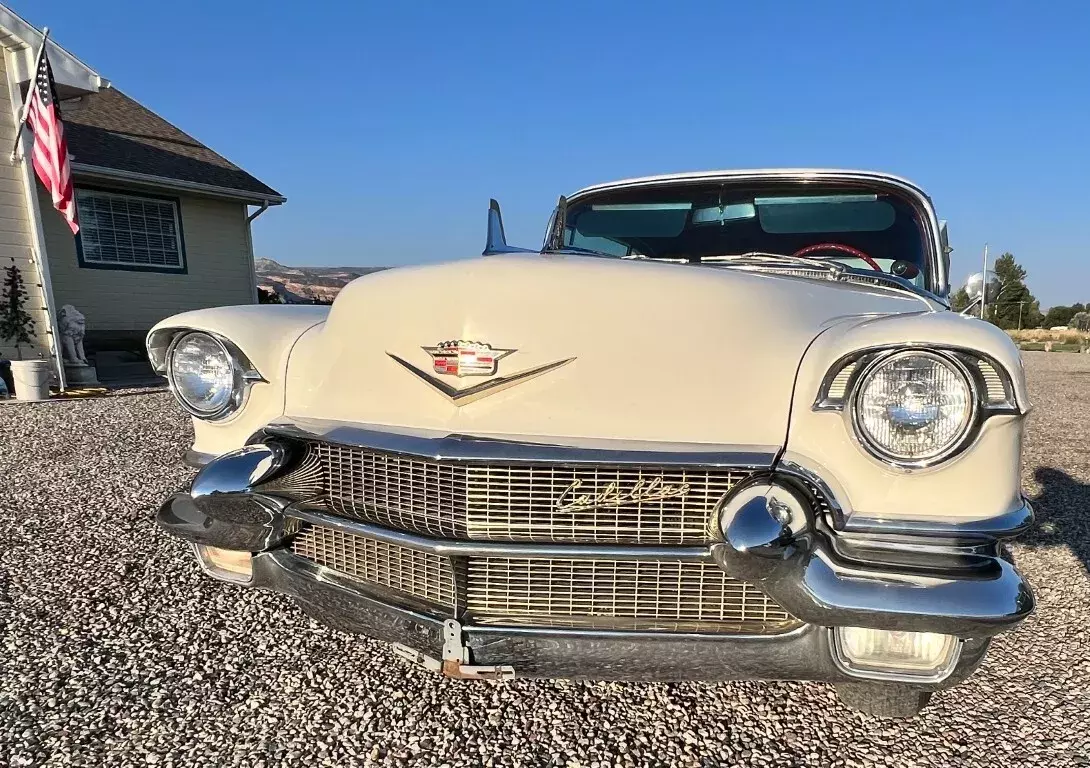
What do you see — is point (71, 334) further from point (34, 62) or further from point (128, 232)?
point (34, 62)

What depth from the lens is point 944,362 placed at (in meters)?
1.39

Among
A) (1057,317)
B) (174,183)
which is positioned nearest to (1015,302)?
(1057,317)

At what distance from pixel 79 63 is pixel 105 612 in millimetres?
8541

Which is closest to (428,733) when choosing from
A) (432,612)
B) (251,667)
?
(432,612)

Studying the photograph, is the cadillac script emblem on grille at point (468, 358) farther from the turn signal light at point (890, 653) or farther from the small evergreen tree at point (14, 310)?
the small evergreen tree at point (14, 310)

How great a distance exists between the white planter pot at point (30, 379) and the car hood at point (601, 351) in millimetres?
7620

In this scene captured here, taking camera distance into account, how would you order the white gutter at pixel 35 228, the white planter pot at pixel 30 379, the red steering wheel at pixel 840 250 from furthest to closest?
the white gutter at pixel 35 228 → the white planter pot at pixel 30 379 → the red steering wheel at pixel 840 250

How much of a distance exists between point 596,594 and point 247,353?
1264 mm

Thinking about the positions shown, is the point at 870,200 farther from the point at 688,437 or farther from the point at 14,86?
the point at 14,86

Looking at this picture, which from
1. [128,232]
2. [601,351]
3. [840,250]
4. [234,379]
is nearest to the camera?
[601,351]

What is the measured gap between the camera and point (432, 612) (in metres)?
1.61

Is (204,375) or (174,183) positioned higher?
(174,183)

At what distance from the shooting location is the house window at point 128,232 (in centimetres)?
1006

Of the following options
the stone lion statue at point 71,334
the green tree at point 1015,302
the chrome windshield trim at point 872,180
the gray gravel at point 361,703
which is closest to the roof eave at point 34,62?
the stone lion statue at point 71,334
